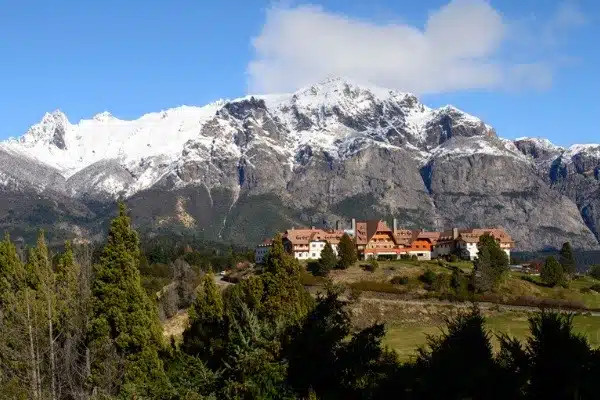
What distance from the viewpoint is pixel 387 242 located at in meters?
119

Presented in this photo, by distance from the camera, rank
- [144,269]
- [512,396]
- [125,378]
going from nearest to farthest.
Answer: [512,396]
[125,378]
[144,269]

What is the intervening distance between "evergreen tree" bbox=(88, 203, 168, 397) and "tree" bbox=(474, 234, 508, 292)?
59.1 m

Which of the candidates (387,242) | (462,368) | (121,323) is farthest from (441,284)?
(462,368)

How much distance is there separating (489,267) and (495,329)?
20.8 metres

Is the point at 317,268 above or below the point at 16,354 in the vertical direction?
below

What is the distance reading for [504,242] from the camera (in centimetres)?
12800

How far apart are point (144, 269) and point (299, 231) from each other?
30.2 m

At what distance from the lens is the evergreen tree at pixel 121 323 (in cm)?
2877

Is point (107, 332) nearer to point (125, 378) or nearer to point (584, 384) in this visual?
point (125, 378)

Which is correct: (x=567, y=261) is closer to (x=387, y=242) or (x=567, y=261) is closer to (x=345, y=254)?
(x=387, y=242)

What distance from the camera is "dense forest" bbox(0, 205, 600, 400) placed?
55.5ft

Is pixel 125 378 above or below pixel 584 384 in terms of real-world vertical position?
below

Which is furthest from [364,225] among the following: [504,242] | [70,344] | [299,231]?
[70,344]

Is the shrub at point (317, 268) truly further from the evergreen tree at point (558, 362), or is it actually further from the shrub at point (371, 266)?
the evergreen tree at point (558, 362)
